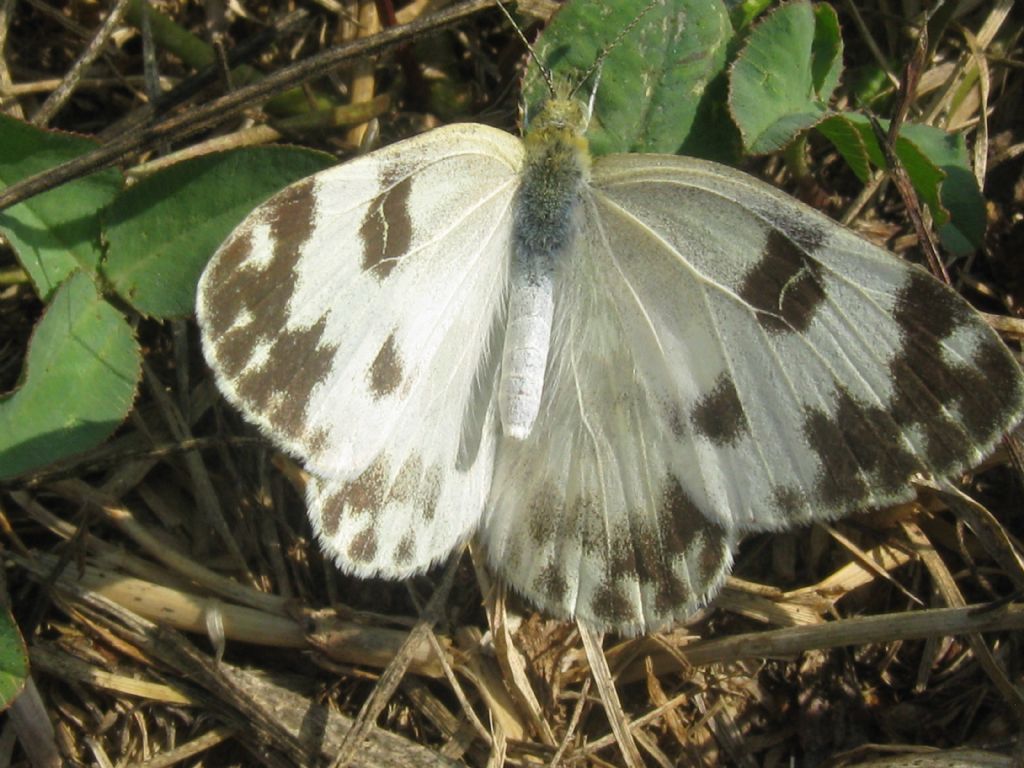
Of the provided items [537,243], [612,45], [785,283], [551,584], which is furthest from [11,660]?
[612,45]

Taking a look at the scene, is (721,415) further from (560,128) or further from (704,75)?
(704,75)

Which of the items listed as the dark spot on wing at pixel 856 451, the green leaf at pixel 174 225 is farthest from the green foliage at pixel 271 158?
the dark spot on wing at pixel 856 451

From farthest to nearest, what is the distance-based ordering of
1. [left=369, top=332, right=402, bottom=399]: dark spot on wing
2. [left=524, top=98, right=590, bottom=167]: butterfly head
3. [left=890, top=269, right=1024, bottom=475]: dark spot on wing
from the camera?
[left=524, top=98, right=590, bottom=167]: butterfly head
[left=369, top=332, right=402, bottom=399]: dark spot on wing
[left=890, top=269, right=1024, bottom=475]: dark spot on wing

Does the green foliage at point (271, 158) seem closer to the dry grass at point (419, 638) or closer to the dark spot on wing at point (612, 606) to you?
the dry grass at point (419, 638)

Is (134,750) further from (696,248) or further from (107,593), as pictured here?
(696,248)

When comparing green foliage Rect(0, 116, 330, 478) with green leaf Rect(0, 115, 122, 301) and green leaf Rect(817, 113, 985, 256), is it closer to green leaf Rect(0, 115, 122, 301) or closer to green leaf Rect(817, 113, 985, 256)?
green leaf Rect(0, 115, 122, 301)

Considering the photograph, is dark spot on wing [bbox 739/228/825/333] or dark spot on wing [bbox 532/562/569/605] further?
dark spot on wing [bbox 532/562/569/605]

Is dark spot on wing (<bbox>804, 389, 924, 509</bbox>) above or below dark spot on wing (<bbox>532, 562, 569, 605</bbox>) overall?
above

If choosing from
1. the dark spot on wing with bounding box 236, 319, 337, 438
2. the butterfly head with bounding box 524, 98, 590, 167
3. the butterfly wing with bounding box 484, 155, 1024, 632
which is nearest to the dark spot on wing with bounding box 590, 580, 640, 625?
the butterfly wing with bounding box 484, 155, 1024, 632
